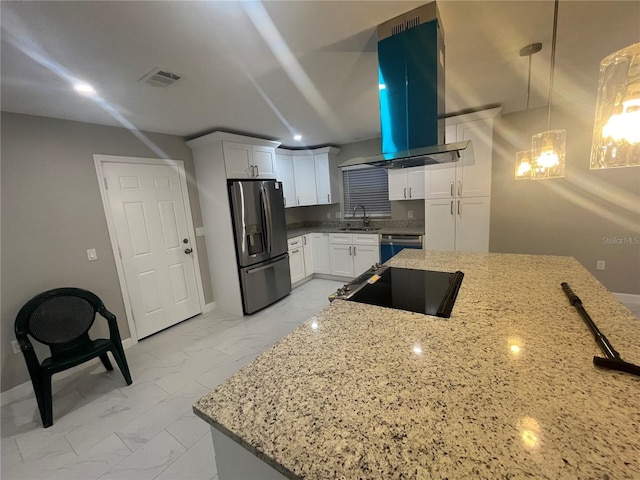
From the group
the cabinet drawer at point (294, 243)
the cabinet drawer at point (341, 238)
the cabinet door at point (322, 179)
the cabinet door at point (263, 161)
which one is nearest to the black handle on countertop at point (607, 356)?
the cabinet drawer at point (341, 238)

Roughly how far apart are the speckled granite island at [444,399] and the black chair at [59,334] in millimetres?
2079

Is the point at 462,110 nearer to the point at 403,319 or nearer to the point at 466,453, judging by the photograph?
the point at 403,319

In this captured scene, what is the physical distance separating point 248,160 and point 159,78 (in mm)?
1705

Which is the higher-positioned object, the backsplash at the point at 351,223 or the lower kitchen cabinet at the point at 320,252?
the backsplash at the point at 351,223

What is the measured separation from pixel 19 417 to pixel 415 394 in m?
3.08

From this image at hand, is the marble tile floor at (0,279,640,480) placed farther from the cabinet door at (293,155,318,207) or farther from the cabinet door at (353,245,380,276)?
the cabinet door at (293,155,318,207)

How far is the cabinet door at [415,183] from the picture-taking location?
3.81 m

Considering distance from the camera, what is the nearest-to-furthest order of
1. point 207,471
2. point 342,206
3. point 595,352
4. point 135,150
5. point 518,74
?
point 595,352
point 207,471
point 518,74
point 135,150
point 342,206

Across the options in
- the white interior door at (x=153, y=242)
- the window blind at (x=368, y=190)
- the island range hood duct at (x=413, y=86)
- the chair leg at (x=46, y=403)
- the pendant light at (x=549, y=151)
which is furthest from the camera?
the window blind at (x=368, y=190)

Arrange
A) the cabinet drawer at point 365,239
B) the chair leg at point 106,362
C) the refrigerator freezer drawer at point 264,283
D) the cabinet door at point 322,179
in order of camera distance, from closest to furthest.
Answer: the chair leg at point 106,362 → the refrigerator freezer drawer at point 264,283 → the cabinet drawer at point 365,239 → the cabinet door at point 322,179

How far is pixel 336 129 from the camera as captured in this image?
3729 mm

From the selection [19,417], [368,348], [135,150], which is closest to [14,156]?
[135,150]

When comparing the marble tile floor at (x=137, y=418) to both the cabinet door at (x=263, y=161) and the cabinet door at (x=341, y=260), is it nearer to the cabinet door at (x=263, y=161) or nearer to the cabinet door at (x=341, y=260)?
the cabinet door at (x=341, y=260)

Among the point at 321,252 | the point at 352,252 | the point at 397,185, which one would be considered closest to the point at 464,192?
the point at 397,185
